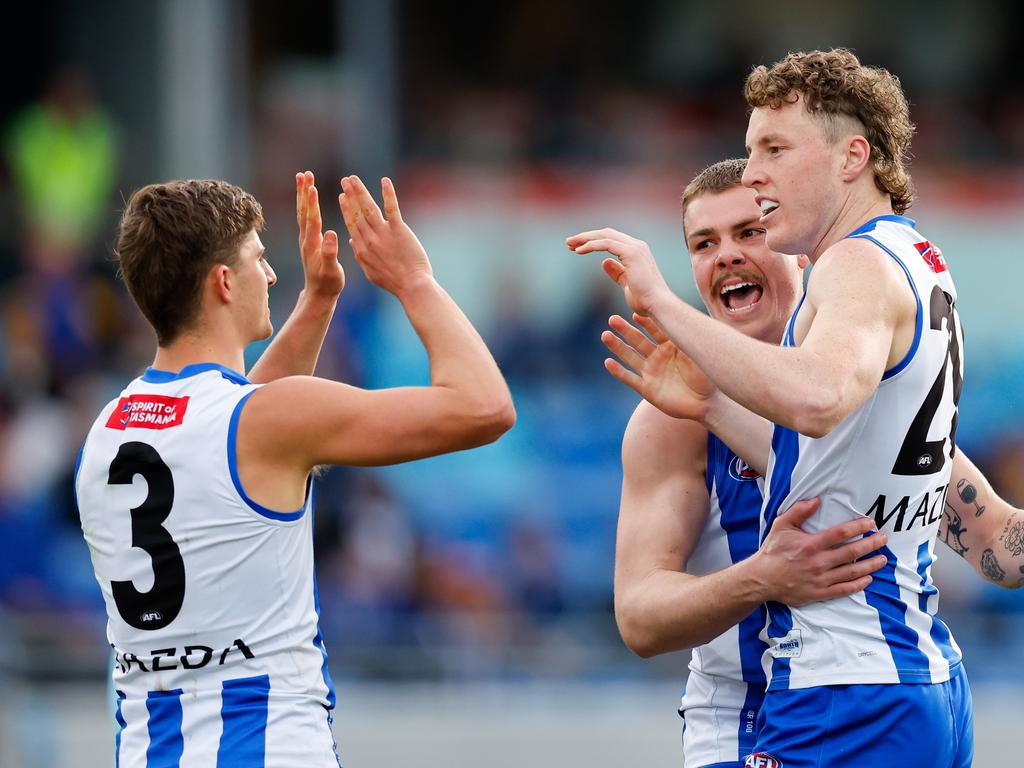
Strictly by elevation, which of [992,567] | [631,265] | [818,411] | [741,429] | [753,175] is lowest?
[992,567]

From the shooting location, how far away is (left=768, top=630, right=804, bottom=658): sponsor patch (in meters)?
3.94

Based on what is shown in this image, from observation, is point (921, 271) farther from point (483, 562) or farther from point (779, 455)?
point (483, 562)

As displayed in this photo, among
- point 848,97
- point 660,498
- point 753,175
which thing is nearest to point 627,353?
point 660,498

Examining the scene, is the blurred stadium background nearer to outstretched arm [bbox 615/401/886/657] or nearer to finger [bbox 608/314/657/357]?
outstretched arm [bbox 615/401/886/657]

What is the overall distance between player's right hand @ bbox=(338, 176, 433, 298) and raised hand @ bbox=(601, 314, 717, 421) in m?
0.57

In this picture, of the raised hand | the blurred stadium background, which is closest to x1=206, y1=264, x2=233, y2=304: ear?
the raised hand

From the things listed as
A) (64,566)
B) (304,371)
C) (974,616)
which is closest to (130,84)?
(64,566)

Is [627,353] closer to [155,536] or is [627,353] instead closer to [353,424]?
[353,424]

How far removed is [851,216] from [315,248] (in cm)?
158

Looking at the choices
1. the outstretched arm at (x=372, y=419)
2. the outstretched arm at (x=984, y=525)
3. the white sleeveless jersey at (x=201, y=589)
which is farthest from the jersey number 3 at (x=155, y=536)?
the outstretched arm at (x=984, y=525)

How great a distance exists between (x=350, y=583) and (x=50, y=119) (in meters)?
5.78

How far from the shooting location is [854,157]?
13.2 ft

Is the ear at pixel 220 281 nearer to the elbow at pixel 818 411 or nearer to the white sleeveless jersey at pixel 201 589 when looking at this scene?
the white sleeveless jersey at pixel 201 589

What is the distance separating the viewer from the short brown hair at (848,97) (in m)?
4.01
